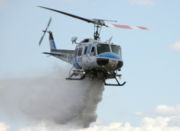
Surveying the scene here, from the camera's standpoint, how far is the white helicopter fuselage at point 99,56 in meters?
46.1

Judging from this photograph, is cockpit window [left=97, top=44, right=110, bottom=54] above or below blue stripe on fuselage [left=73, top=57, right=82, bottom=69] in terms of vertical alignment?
above

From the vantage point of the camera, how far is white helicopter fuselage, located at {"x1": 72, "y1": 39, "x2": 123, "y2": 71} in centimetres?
4606

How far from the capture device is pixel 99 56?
4612 centimetres

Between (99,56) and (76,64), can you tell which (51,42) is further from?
(99,56)

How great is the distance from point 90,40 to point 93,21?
4.45ft

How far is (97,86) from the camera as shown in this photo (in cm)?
4925

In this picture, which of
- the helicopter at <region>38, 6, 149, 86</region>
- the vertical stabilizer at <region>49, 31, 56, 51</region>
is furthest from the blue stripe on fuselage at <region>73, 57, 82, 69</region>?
the vertical stabilizer at <region>49, 31, 56, 51</region>

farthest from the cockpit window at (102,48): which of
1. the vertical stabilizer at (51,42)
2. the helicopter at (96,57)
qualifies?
the vertical stabilizer at (51,42)

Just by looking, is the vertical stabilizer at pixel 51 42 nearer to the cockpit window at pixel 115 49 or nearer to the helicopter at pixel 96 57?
the helicopter at pixel 96 57

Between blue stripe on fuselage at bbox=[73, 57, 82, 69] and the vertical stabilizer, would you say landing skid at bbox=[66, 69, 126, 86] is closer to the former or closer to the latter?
blue stripe on fuselage at bbox=[73, 57, 82, 69]

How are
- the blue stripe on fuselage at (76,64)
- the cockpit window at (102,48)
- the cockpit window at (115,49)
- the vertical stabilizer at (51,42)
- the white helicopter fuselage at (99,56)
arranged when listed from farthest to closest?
the vertical stabilizer at (51,42) < the blue stripe on fuselage at (76,64) < the cockpit window at (115,49) < the cockpit window at (102,48) < the white helicopter fuselage at (99,56)

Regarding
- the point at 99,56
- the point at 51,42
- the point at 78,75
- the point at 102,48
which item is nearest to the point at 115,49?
the point at 102,48

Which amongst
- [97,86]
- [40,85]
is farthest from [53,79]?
[97,86]

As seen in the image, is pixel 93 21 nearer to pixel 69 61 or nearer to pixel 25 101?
pixel 69 61
